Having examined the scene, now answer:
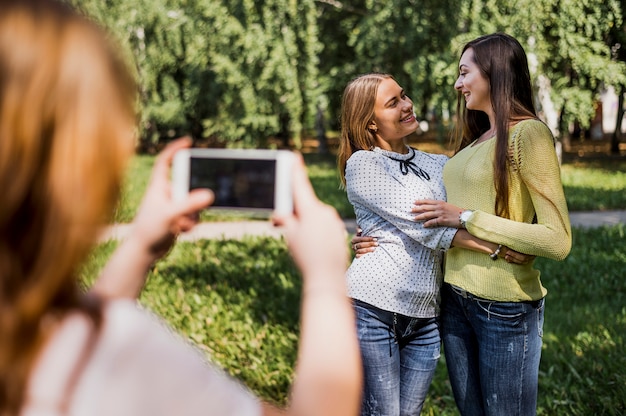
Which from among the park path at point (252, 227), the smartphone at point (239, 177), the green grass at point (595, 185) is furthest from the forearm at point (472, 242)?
the green grass at point (595, 185)

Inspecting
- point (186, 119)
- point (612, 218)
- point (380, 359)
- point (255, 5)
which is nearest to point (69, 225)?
point (380, 359)

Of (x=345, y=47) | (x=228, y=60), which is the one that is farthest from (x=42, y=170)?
(x=345, y=47)

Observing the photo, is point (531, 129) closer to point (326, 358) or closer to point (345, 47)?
point (326, 358)

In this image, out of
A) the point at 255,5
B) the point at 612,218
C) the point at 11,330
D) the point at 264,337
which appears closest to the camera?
the point at 11,330

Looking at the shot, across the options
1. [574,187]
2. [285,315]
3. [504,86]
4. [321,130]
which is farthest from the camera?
[321,130]

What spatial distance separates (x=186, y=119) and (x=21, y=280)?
27.4 meters

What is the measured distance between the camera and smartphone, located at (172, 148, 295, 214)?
1.17 meters

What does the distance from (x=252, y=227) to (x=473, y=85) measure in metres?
7.27

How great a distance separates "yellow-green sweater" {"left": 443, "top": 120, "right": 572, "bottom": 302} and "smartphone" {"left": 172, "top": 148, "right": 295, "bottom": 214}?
1.33 metres

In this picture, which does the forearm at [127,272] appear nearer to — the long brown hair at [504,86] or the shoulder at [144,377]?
the shoulder at [144,377]

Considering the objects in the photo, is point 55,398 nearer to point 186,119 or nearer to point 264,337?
point 264,337

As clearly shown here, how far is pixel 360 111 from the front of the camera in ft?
9.04

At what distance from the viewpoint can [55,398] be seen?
0.79 meters

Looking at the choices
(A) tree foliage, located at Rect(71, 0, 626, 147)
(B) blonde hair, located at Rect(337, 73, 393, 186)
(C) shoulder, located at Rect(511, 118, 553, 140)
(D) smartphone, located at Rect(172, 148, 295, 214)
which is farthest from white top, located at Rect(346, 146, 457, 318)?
(A) tree foliage, located at Rect(71, 0, 626, 147)
